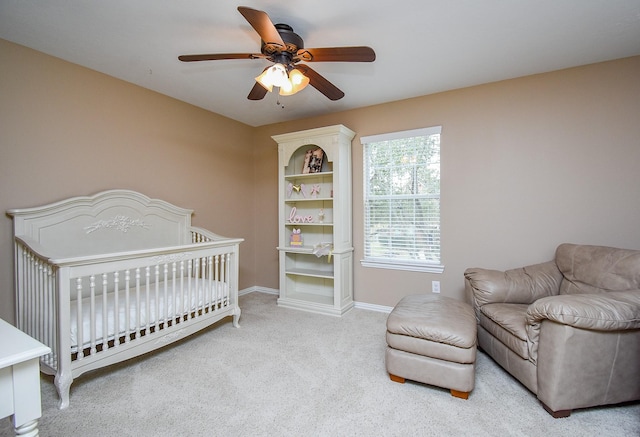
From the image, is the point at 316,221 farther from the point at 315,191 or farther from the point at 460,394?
the point at 460,394

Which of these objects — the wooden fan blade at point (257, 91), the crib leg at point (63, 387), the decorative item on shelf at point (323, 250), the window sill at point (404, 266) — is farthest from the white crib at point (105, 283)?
the window sill at point (404, 266)

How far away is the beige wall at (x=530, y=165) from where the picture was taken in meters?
2.41

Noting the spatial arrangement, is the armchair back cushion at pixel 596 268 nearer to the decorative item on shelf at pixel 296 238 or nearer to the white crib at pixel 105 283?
the decorative item on shelf at pixel 296 238

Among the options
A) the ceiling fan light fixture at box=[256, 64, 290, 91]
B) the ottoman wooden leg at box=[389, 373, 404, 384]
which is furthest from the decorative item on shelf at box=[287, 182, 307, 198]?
the ottoman wooden leg at box=[389, 373, 404, 384]

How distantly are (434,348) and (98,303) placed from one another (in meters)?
2.45

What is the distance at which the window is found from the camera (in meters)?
3.15

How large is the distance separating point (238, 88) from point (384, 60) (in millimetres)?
1467

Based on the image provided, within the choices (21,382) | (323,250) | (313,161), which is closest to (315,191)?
(313,161)

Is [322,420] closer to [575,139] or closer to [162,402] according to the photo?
[162,402]

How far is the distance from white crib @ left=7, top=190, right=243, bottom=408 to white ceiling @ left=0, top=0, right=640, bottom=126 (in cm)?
120

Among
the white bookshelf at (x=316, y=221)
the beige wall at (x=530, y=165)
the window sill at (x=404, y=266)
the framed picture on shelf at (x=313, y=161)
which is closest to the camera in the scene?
the beige wall at (x=530, y=165)

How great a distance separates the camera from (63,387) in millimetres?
1734

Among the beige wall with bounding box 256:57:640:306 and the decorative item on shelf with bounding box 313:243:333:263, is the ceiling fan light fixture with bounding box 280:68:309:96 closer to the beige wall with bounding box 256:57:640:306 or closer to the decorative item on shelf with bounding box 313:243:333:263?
the beige wall with bounding box 256:57:640:306

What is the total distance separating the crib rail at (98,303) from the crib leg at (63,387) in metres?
0.06
